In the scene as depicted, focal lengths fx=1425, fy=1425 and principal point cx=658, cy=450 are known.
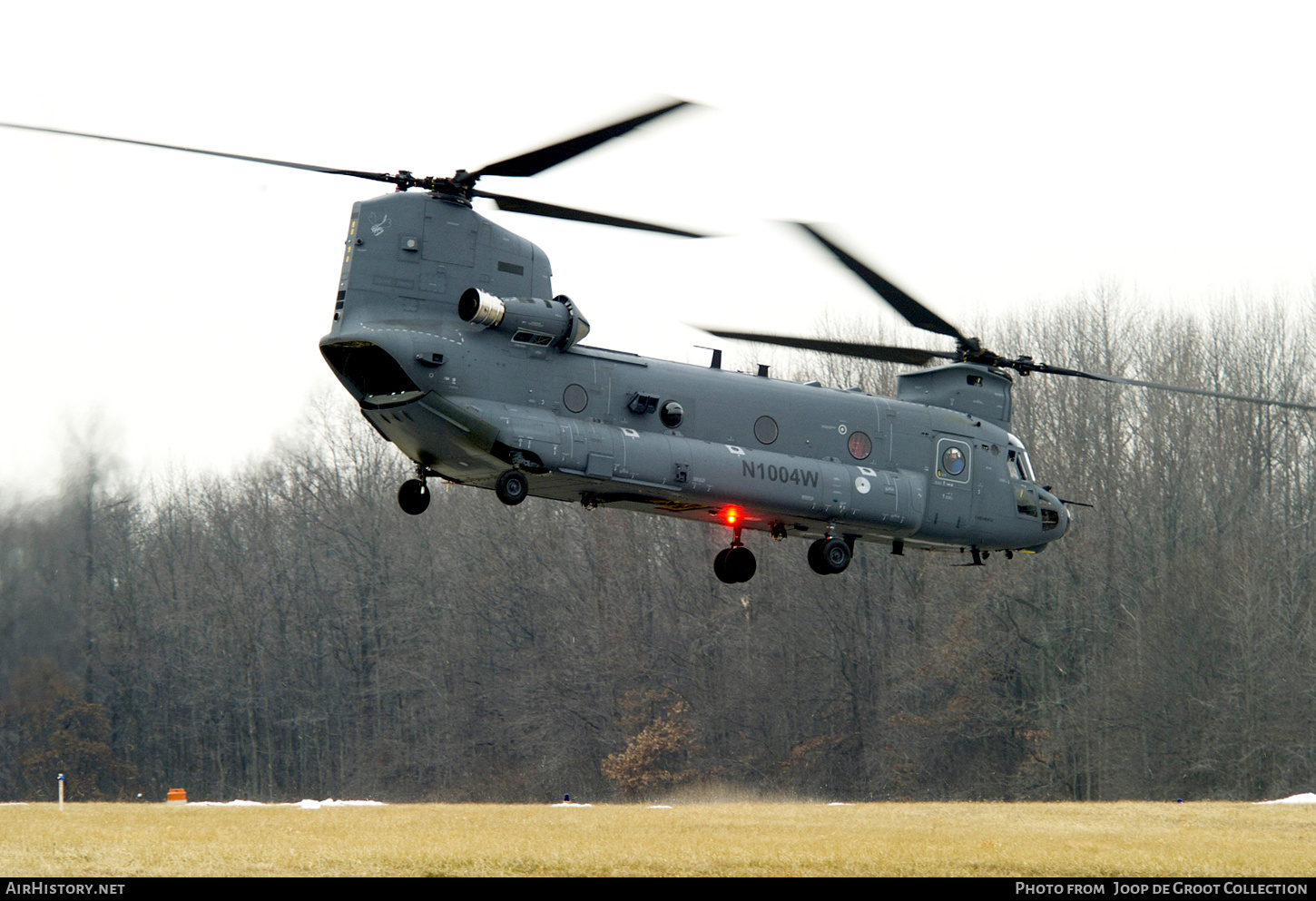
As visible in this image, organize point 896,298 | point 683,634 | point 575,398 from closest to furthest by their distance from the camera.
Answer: point 575,398
point 896,298
point 683,634

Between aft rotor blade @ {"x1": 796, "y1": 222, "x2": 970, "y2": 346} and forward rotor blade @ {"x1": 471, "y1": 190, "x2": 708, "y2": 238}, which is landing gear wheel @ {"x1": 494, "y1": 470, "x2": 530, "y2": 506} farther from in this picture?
aft rotor blade @ {"x1": 796, "y1": 222, "x2": 970, "y2": 346}

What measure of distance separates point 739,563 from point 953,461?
4.28 metres

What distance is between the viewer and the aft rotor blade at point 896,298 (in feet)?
68.2

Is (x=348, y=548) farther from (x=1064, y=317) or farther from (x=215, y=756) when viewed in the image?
(x=1064, y=317)

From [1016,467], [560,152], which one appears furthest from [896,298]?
[560,152]

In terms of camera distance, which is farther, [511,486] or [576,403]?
[576,403]

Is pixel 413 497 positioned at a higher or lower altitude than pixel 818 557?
higher

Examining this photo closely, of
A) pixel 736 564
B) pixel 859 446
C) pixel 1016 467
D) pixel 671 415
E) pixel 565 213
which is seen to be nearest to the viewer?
pixel 565 213

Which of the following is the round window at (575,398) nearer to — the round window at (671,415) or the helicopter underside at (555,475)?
the helicopter underside at (555,475)

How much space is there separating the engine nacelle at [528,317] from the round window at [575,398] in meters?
0.60

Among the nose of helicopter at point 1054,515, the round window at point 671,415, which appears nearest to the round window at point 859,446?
the round window at point 671,415

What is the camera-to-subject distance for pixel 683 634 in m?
60.7

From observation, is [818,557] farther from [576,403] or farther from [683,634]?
[683,634]

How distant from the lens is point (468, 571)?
67.1 meters
